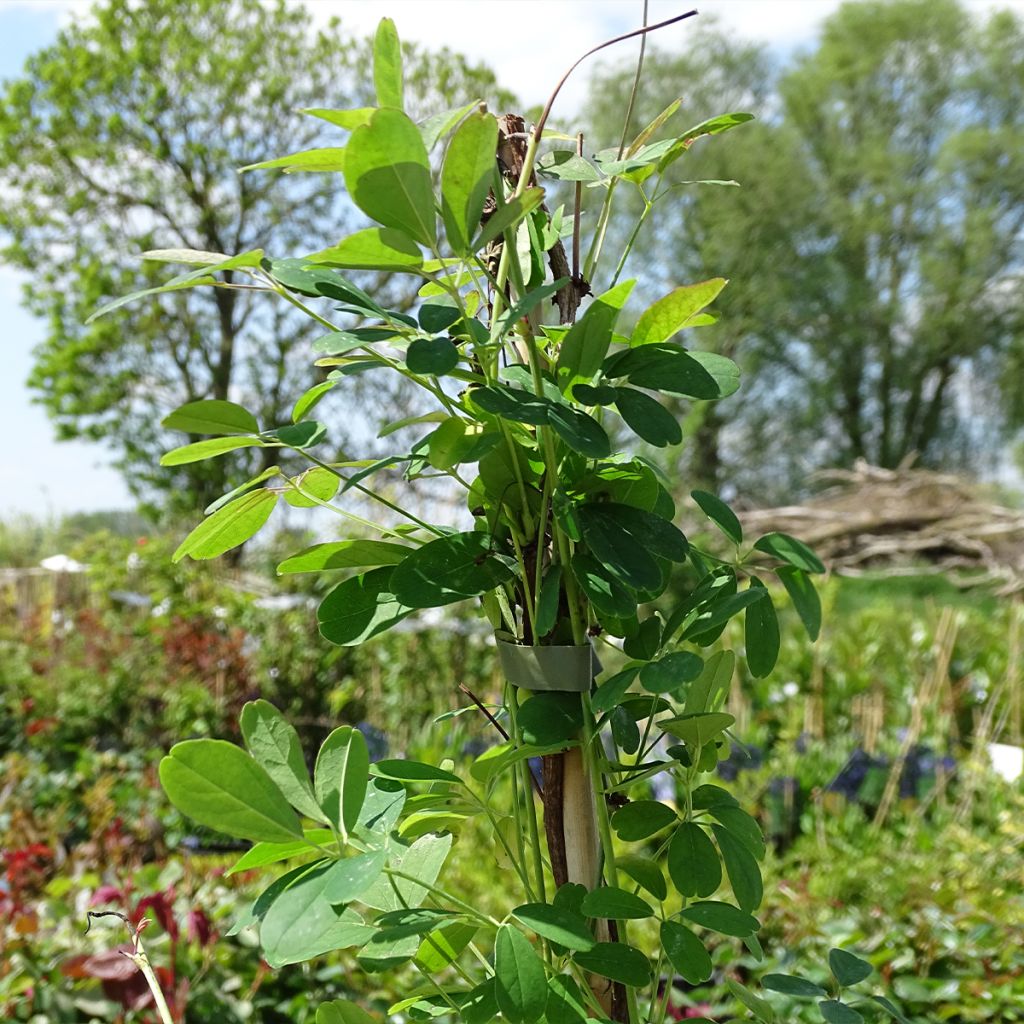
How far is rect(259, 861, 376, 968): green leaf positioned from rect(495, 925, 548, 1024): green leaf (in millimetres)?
100

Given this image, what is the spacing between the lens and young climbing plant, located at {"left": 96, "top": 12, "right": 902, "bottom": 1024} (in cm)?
51

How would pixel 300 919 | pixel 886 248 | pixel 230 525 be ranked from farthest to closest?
pixel 886 248, pixel 230 525, pixel 300 919

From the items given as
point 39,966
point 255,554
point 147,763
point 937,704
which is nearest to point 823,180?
point 255,554

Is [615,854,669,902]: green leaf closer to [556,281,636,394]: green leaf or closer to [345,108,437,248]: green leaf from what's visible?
[556,281,636,394]: green leaf

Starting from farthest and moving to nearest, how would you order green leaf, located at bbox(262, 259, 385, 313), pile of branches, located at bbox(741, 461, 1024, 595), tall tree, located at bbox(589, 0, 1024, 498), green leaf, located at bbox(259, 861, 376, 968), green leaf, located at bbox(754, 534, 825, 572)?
tall tree, located at bbox(589, 0, 1024, 498) < pile of branches, located at bbox(741, 461, 1024, 595) < green leaf, located at bbox(754, 534, 825, 572) < green leaf, located at bbox(262, 259, 385, 313) < green leaf, located at bbox(259, 861, 376, 968)

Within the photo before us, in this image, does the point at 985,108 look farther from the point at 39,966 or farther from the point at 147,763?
the point at 39,966

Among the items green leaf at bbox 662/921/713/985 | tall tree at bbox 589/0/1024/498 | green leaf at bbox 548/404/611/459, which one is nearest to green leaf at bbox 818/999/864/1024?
green leaf at bbox 662/921/713/985

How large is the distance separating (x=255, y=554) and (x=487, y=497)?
6670 millimetres

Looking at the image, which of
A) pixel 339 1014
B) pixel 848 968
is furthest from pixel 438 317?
pixel 848 968

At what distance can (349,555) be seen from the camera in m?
0.68

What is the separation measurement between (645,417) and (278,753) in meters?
0.28

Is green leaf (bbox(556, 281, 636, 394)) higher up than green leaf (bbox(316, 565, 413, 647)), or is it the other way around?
green leaf (bbox(556, 281, 636, 394))

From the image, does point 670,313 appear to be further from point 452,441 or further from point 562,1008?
point 562,1008

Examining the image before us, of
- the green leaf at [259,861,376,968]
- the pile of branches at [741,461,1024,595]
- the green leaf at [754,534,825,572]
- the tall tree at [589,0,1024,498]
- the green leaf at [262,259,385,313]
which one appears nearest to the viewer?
the green leaf at [259,861,376,968]
